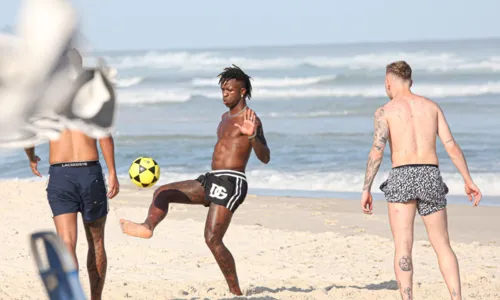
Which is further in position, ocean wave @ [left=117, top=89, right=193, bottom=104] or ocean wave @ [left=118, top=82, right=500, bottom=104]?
ocean wave @ [left=117, top=89, right=193, bottom=104]

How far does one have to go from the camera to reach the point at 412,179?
6.14 m

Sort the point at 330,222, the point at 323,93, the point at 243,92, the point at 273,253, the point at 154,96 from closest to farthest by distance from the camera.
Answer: the point at 243,92, the point at 273,253, the point at 330,222, the point at 323,93, the point at 154,96

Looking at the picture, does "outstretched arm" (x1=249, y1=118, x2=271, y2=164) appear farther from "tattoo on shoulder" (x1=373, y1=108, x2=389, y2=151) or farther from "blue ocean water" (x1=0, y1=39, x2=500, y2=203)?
"blue ocean water" (x1=0, y1=39, x2=500, y2=203)

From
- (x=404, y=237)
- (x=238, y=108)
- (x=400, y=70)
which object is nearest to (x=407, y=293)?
(x=404, y=237)

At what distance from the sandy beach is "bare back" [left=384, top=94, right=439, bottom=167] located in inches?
66.0

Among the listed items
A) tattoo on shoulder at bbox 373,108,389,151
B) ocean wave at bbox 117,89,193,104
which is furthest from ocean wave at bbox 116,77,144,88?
tattoo on shoulder at bbox 373,108,389,151

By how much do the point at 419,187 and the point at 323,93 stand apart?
93.3 ft

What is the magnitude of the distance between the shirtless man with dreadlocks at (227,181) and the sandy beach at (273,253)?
23.3 inches

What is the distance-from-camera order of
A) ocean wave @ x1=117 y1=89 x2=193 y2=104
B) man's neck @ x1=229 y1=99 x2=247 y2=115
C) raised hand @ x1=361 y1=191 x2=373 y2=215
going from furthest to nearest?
ocean wave @ x1=117 y1=89 x2=193 y2=104
man's neck @ x1=229 y1=99 x2=247 y2=115
raised hand @ x1=361 y1=191 x2=373 y2=215

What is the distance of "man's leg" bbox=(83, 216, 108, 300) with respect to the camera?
6172 mm

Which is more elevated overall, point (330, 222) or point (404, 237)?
point (330, 222)

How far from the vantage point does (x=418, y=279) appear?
323 inches

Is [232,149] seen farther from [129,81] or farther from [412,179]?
[129,81]

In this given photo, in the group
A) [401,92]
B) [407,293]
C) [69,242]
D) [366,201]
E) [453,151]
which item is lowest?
[407,293]
